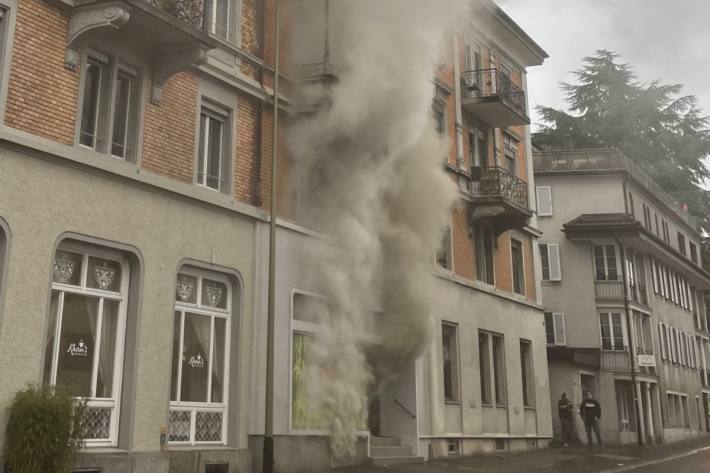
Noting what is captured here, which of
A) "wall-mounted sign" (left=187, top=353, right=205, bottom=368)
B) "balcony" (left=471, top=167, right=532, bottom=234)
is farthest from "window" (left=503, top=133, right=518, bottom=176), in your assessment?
"wall-mounted sign" (left=187, top=353, right=205, bottom=368)

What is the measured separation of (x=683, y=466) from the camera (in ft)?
61.9

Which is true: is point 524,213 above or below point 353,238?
above

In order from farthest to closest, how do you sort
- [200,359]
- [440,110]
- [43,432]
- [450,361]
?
[440,110], [450,361], [200,359], [43,432]

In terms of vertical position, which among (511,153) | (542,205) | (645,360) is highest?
(542,205)

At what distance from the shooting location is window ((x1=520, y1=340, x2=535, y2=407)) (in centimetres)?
2528

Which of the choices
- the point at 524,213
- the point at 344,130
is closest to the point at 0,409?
the point at 344,130

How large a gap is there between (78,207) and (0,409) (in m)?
3.19

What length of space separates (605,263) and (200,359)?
86.5 ft

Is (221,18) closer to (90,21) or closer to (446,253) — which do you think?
(90,21)

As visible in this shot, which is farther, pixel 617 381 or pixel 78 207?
pixel 617 381

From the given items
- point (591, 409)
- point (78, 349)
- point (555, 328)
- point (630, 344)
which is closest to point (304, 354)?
point (78, 349)

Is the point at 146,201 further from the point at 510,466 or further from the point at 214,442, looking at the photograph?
the point at 510,466

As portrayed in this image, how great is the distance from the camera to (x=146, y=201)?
12.8m

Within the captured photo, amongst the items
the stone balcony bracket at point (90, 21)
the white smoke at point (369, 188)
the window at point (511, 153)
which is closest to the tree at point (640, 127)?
the window at point (511, 153)
